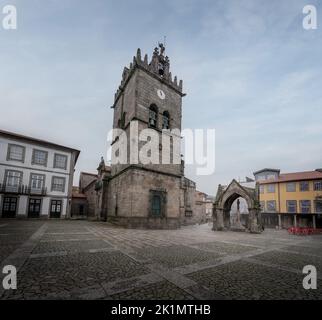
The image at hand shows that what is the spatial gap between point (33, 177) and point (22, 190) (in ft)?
7.51

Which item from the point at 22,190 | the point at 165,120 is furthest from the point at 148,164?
the point at 22,190

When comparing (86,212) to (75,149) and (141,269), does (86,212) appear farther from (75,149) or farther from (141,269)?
(141,269)

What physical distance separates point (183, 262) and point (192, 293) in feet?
8.42

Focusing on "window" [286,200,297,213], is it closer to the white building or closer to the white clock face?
the white clock face

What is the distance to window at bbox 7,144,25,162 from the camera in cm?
2674

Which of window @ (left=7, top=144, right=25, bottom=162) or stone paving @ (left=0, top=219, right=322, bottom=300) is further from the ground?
window @ (left=7, top=144, right=25, bottom=162)

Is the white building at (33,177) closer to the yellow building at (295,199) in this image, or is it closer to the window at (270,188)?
the yellow building at (295,199)

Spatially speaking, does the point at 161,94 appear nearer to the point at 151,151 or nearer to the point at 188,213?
the point at 151,151

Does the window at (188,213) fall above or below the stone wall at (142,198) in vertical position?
below

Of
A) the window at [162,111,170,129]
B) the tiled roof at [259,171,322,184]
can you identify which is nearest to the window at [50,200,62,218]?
the window at [162,111,170,129]

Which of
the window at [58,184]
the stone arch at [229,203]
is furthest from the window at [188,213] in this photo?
the window at [58,184]

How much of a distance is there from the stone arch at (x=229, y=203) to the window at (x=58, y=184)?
76.0 ft

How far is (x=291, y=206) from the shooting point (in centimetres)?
3309

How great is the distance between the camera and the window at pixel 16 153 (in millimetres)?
26739
